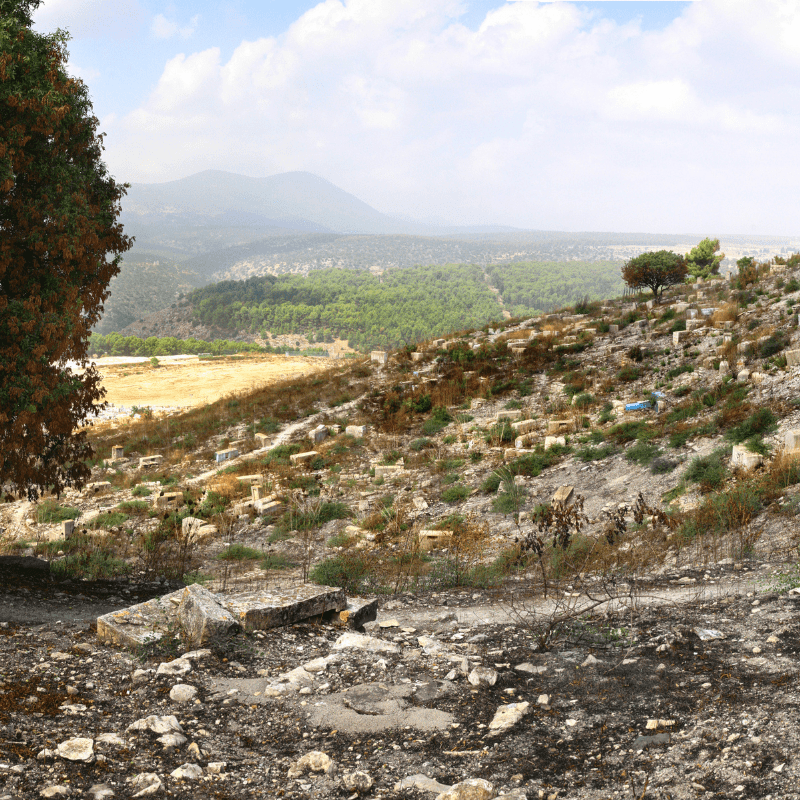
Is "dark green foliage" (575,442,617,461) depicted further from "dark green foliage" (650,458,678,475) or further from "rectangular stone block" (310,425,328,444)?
"rectangular stone block" (310,425,328,444)

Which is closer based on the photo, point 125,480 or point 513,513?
point 513,513

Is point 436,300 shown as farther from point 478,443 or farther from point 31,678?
point 31,678

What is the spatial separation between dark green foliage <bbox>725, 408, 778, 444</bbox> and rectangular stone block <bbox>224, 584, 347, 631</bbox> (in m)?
6.65

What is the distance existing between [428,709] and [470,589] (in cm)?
299

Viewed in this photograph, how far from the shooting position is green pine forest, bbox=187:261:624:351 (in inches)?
3743

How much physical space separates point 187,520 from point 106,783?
26.6 ft

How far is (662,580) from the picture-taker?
591 centimetres

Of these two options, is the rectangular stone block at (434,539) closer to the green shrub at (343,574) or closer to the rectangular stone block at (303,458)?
the green shrub at (343,574)

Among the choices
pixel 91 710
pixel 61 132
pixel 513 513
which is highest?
pixel 61 132

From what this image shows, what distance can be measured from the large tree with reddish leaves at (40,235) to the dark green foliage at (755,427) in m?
9.02

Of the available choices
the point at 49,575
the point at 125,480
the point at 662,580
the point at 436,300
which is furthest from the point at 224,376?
the point at 436,300

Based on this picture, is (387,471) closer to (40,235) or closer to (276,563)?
(276,563)

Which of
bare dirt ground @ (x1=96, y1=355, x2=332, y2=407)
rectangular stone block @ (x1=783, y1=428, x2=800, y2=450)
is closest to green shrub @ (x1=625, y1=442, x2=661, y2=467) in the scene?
rectangular stone block @ (x1=783, y1=428, x2=800, y2=450)

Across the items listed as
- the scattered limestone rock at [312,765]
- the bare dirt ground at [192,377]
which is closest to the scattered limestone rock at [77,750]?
the scattered limestone rock at [312,765]
